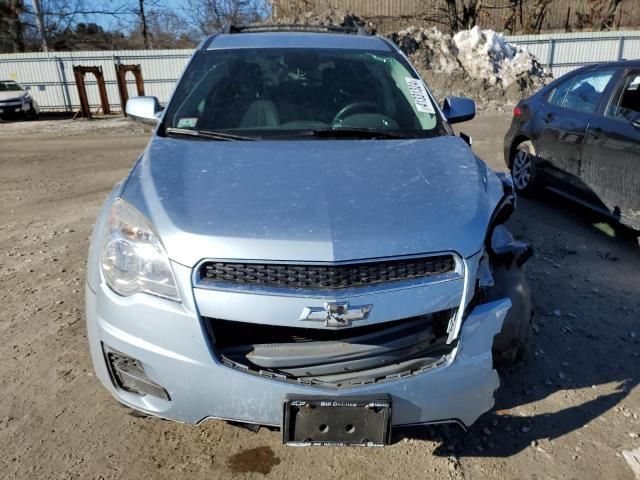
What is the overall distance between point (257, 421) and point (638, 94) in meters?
4.60

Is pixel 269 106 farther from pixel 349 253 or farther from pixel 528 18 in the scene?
pixel 528 18

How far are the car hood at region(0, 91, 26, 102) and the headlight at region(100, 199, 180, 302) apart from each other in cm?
1712

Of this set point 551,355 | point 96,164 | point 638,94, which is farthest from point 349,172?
point 96,164

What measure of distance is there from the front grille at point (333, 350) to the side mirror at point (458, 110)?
2.00 meters

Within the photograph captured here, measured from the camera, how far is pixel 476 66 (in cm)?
1800

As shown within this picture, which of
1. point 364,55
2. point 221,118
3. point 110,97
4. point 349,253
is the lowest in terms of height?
point 110,97

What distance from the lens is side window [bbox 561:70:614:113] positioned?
494 cm

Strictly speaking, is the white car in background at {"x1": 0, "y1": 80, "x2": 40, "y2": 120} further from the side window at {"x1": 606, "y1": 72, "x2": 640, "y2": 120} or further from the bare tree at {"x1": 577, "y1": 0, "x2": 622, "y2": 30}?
the bare tree at {"x1": 577, "y1": 0, "x2": 622, "y2": 30}

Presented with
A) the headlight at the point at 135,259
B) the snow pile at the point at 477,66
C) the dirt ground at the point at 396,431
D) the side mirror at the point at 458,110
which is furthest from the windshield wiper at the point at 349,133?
the snow pile at the point at 477,66

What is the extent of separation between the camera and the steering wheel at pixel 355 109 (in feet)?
10.0

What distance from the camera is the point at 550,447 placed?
239 cm

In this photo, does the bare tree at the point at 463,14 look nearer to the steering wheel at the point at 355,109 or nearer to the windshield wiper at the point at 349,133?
the steering wheel at the point at 355,109

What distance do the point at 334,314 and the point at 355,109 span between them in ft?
5.60

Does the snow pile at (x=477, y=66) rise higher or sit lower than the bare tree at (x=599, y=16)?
lower
